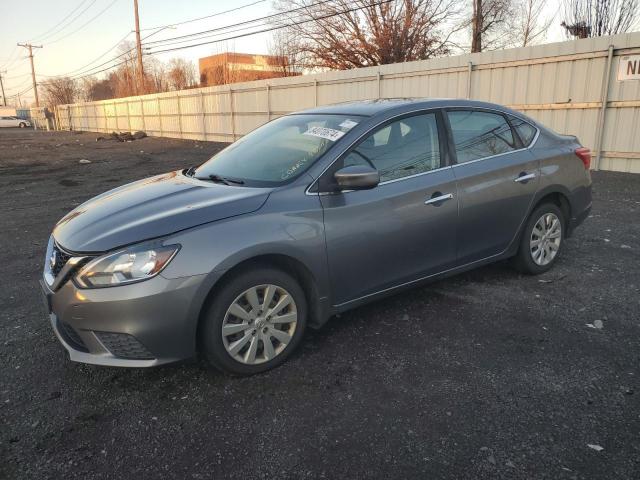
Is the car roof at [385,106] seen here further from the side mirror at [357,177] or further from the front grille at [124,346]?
the front grille at [124,346]

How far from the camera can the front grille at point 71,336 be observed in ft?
9.19

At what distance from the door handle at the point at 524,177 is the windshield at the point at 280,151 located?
1.61m

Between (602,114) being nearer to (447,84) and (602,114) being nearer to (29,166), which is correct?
(447,84)

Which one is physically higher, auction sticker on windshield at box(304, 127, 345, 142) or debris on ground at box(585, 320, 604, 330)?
auction sticker on windshield at box(304, 127, 345, 142)

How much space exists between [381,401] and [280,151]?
196cm

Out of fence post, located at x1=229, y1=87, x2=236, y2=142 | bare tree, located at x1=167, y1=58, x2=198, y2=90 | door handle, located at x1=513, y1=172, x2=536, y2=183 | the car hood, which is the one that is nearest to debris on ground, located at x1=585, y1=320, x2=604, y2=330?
door handle, located at x1=513, y1=172, x2=536, y2=183

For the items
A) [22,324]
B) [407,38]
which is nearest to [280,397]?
[22,324]

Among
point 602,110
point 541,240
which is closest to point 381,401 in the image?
point 541,240

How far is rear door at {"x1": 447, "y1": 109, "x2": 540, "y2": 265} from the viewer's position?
3869 mm

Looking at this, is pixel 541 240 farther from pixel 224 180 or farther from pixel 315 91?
pixel 315 91

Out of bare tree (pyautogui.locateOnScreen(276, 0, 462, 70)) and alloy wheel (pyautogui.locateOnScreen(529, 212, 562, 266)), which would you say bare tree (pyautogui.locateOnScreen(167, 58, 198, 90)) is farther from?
alloy wheel (pyautogui.locateOnScreen(529, 212, 562, 266))

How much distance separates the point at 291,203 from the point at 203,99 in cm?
2384

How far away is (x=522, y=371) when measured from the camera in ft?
9.91

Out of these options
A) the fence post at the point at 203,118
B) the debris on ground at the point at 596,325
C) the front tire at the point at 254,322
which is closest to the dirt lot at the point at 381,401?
the debris on ground at the point at 596,325
